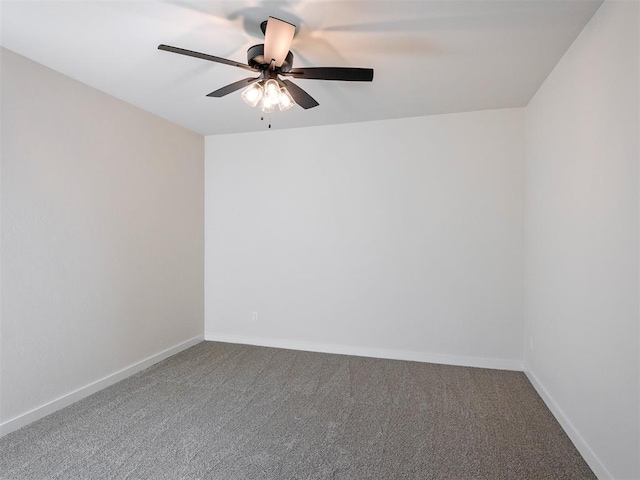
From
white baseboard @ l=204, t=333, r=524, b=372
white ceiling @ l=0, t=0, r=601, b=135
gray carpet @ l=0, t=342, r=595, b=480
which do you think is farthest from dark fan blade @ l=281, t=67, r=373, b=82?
white baseboard @ l=204, t=333, r=524, b=372

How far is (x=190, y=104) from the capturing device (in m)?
3.26

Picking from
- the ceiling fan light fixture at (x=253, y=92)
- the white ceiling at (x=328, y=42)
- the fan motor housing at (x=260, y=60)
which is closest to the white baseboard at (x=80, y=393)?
the white ceiling at (x=328, y=42)

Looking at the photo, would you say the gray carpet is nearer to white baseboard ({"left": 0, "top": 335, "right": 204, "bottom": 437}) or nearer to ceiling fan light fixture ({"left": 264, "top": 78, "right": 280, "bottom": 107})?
white baseboard ({"left": 0, "top": 335, "right": 204, "bottom": 437})

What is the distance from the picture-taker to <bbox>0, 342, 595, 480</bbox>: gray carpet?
6.56ft

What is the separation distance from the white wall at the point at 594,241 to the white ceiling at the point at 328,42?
0.96ft

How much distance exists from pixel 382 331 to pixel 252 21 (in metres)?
3.02

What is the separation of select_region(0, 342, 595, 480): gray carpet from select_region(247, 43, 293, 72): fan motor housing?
7.52 feet

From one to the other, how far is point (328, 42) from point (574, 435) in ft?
9.41

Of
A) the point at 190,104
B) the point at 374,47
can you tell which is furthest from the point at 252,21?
the point at 190,104

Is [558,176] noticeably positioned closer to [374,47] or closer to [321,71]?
[374,47]

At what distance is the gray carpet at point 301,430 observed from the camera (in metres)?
2.00

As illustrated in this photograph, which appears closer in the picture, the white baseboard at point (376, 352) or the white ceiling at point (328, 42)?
the white ceiling at point (328, 42)

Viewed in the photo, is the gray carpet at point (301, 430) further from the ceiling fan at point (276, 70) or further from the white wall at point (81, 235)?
the ceiling fan at point (276, 70)

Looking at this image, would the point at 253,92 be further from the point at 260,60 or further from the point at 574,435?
the point at 574,435
